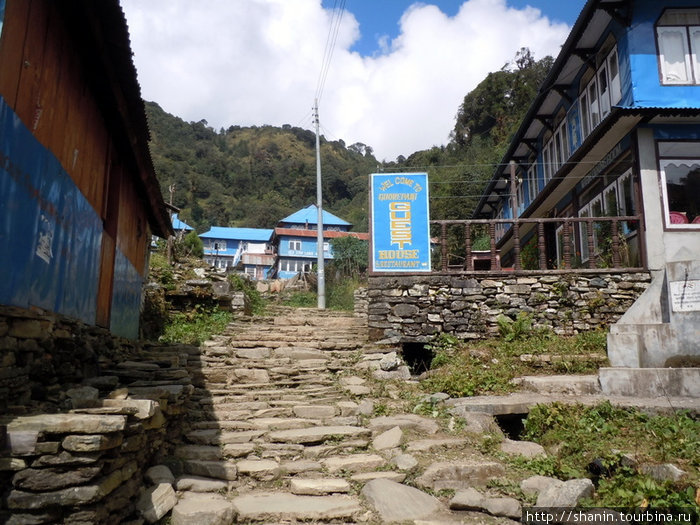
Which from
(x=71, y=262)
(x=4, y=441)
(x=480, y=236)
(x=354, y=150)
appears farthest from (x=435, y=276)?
(x=354, y=150)

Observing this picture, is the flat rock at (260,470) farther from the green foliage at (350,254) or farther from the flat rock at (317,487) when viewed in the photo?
the green foliage at (350,254)

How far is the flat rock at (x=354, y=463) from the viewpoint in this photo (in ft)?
18.0

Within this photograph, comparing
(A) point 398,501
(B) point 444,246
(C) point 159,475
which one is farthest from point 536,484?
(B) point 444,246

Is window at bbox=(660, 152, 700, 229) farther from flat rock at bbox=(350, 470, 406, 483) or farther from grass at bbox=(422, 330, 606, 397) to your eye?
flat rock at bbox=(350, 470, 406, 483)

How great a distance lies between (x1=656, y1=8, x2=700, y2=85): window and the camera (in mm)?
10828

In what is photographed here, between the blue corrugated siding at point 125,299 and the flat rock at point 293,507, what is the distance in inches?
155

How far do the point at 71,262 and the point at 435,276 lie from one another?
23.8 feet

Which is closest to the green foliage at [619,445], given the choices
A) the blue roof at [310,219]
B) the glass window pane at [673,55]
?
the glass window pane at [673,55]

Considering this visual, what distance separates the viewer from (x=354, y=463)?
5535mm

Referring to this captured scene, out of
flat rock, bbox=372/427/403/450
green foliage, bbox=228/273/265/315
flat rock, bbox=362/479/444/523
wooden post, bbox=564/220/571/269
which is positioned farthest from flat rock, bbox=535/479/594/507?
green foliage, bbox=228/273/265/315

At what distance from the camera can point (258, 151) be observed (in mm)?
→ 96500

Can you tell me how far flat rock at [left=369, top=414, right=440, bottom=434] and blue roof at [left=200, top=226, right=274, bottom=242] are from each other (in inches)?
2151

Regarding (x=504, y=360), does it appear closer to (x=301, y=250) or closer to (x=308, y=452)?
(x=308, y=452)

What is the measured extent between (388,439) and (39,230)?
4.18 meters
